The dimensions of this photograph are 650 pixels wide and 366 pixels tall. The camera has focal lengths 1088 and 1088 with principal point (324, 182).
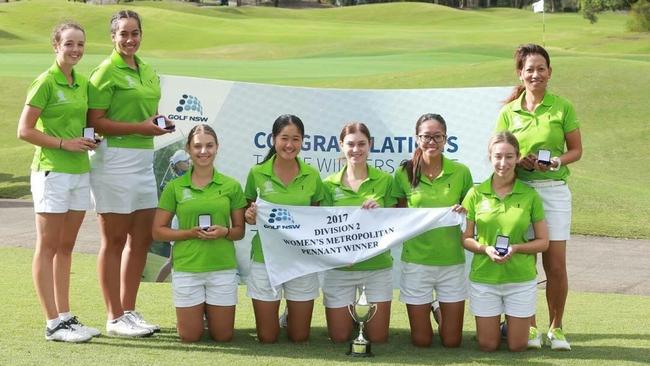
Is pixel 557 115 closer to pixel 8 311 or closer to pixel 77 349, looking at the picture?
pixel 77 349

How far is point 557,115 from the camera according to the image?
6.68 m

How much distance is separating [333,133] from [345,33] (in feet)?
144

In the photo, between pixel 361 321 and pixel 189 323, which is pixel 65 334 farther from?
pixel 361 321

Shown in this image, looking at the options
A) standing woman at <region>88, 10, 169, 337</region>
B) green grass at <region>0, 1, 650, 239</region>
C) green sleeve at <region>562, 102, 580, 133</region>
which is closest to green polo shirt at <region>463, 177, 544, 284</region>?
green sleeve at <region>562, 102, 580, 133</region>

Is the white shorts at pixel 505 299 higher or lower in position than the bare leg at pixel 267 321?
higher

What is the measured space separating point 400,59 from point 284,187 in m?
27.0

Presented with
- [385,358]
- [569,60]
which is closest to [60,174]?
[385,358]

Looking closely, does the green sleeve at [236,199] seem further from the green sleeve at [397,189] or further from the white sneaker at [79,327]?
the white sneaker at [79,327]

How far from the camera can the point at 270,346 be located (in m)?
6.69

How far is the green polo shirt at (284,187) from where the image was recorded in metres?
6.84

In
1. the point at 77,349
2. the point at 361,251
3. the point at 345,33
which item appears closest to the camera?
the point at 77,349

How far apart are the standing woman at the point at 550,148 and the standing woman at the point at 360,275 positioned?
896mm

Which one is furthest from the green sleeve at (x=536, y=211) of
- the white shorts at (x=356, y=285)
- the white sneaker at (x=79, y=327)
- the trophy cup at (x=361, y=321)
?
the white sneaker at (x=79, y=327)

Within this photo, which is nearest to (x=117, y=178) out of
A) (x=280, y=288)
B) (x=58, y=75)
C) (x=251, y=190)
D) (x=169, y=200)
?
(x=169, y=200)
